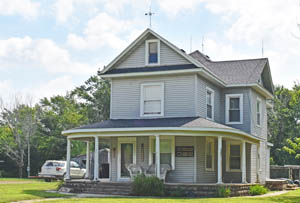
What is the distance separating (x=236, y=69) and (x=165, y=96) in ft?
21.6

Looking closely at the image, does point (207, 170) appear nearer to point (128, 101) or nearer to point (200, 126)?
point (200, 126)

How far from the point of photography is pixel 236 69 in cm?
2895

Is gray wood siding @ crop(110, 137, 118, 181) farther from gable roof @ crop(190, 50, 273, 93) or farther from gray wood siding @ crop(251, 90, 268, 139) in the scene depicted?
gray wood siding @ crop(251, 90, 268, 139)

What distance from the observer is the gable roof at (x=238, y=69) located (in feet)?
90.1

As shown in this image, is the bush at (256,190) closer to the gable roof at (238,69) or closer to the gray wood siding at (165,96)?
the gray wood siding at (165,96)

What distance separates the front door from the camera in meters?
24.4

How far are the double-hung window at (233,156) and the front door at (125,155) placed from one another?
17.8ft

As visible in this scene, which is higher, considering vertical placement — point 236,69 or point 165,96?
point 236,69

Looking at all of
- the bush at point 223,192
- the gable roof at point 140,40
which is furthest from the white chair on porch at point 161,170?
the gable roof at point 140,40

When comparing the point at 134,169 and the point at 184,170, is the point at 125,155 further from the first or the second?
the point at 184,170

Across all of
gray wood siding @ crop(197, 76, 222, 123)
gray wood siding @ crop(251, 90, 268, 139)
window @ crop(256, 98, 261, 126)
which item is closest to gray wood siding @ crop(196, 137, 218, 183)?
gray wood siding @ crop(197, 76, 222, 123)

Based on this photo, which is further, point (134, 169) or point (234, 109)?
point (234, 109)

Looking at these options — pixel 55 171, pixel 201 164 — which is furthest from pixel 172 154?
pixel 55 171

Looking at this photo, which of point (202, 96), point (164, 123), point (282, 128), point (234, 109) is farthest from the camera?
point (282, 128)
